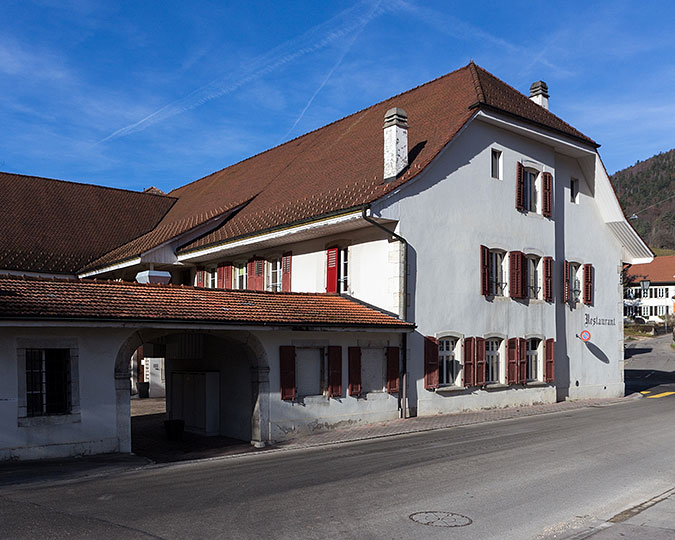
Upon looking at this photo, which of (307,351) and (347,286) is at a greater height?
(347,286)

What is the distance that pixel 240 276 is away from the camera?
2497cm

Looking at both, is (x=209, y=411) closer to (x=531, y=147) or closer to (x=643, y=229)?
(x=531, y=147)

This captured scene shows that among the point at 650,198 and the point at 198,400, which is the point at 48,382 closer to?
the point at 198,400

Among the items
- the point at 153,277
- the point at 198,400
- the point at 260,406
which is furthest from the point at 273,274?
the point at 260,406

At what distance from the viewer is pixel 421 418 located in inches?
746

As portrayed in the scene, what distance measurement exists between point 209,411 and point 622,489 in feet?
33.0

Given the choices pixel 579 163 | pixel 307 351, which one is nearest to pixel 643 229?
pixel 579 163

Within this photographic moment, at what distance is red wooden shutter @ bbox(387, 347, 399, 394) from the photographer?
18453mm

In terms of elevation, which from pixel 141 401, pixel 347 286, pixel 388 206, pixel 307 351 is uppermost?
pixel 388 206

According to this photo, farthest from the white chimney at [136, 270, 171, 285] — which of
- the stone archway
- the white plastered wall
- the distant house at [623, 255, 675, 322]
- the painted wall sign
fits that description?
the distant house at [623, 255, 675, 322]

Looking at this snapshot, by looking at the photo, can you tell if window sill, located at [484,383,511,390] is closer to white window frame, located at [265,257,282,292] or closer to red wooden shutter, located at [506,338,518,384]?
red wooden shutter, located at [506,338,518,384]

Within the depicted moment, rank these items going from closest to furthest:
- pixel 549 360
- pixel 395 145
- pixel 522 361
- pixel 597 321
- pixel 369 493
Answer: pixel 369 493
pixel 395 145
pixel 522 361
pixel 549 360
pixel 597 321

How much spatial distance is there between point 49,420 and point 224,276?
12702 mm

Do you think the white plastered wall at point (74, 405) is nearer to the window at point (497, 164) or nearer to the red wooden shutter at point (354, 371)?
the red wooden shutter at point (354, 371)
